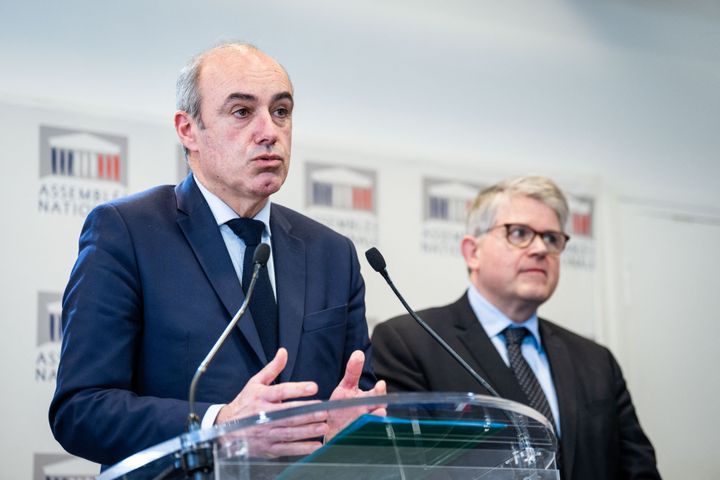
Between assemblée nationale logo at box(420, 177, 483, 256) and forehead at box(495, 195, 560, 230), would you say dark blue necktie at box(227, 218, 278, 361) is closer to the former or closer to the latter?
forehead at box(495, 195, 560, 230)

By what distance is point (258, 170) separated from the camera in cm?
256

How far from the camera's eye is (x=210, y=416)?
6.71 feet

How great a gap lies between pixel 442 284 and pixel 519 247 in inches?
26.2

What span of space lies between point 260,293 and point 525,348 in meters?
1.48

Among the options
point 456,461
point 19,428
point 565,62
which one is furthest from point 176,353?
point 565,62

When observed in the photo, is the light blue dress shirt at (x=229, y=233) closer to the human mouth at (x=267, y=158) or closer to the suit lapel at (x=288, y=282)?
the suit lapel at (x=288, y=282)

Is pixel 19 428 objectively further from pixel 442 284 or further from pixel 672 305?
pixel 672 305

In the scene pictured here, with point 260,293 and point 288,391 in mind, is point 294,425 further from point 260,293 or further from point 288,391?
point 260,293

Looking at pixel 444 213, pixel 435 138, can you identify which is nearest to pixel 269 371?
pixel 444 213

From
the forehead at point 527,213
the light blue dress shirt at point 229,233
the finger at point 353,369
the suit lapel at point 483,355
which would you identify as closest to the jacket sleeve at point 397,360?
the suit lapel at point 483,355

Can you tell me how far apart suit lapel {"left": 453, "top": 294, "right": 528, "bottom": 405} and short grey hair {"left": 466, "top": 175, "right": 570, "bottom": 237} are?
37 centimetres

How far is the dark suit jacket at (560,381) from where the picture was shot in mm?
3434

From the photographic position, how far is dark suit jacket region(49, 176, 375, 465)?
216 centimetres

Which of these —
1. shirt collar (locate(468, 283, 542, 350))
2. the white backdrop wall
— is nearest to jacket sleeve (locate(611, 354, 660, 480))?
shirt collar (locate(468, 283, 542, 350))
